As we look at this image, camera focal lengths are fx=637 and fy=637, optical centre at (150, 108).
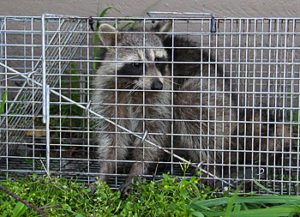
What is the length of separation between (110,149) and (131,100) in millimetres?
374

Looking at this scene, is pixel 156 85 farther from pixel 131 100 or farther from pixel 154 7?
pixel 154 7

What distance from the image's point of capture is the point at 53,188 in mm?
3863

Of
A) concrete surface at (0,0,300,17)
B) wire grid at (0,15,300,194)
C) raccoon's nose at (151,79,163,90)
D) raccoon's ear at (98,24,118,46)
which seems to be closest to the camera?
wire grid at (0,15,300,194)

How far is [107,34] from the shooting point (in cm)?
436

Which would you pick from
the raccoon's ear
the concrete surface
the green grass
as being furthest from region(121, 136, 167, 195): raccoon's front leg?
the concrete surface

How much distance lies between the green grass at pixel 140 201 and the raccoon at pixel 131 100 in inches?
18.3

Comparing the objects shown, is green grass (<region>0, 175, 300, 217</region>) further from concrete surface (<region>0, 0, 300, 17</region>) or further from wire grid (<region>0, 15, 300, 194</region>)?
concrete surface (<region>0, 0, 300, 17</region>)

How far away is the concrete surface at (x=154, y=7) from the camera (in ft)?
17.4

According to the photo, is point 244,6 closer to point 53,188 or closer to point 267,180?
point 267,180

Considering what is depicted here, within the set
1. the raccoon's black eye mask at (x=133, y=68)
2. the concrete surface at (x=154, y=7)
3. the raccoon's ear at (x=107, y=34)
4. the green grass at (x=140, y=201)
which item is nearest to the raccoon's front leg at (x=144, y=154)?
the green grass at (x=140, y=201)

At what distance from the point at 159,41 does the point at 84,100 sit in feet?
2.83

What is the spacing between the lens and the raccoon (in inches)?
169

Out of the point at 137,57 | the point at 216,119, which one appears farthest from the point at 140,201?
the point at 137,57

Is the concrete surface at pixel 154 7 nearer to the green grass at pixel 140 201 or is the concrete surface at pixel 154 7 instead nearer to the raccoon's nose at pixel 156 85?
the raccoon's nose at pixel 156 85
